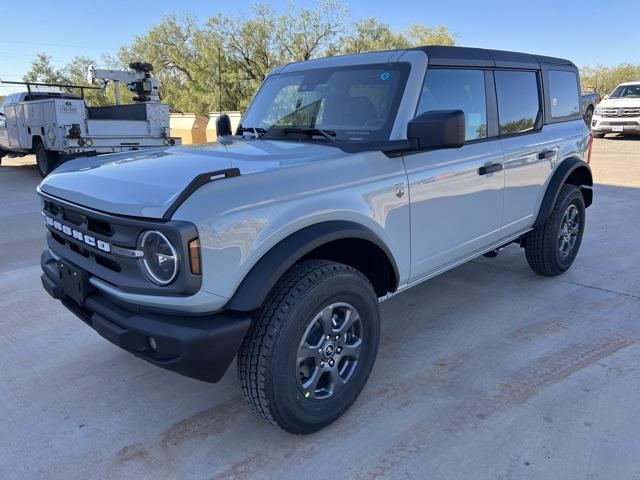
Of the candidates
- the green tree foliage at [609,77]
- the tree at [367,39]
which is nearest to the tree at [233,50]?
the tree at [367,39]

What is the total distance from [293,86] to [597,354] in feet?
8.95

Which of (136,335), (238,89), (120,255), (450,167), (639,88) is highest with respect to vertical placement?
(238,89)

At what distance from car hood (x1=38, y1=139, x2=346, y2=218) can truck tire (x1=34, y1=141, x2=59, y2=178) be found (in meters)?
9.00

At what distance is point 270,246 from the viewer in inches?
89.4

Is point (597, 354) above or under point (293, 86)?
under

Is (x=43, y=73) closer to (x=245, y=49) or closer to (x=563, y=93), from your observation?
(x=245, y=49)

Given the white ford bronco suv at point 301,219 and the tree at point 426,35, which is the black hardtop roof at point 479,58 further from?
the tree at point 426,35

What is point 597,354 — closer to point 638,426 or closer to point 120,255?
point 638,426

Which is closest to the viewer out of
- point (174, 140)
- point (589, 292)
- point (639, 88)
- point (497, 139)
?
point (497, 139)

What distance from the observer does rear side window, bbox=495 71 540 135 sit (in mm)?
3801

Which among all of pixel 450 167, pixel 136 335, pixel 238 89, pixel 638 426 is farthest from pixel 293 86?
pixel 238 89

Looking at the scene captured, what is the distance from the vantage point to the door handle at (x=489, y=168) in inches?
135

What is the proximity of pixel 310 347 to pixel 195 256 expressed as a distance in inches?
30.7

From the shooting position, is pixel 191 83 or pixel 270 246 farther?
pixel 191 83
